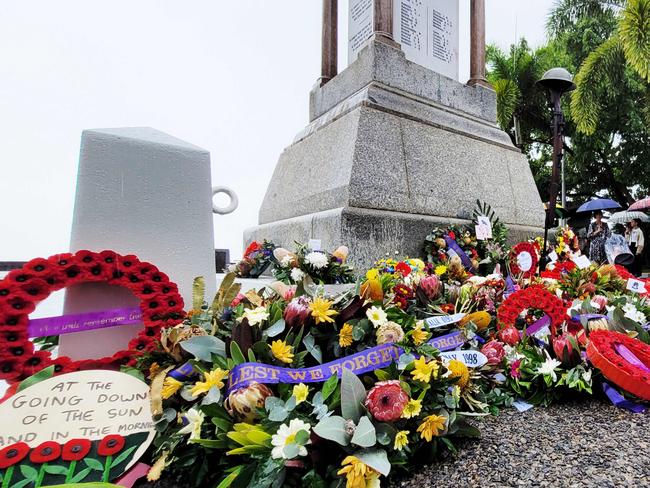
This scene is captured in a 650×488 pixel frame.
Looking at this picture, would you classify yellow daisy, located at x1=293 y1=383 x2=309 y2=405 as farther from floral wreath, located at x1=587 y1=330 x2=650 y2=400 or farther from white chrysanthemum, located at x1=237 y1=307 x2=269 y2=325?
floral wreath, located at x1=587 y1=330 x2=650 y2=400

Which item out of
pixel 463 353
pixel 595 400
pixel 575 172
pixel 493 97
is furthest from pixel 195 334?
pixel 575 172

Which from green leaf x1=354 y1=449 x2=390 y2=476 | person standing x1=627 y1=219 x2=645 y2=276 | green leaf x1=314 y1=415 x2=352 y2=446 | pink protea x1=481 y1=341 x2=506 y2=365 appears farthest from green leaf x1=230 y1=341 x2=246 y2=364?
person standing x1=627 y1=219 x2=645 y2=276

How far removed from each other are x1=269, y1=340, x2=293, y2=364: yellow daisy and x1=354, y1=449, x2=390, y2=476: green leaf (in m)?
0.34

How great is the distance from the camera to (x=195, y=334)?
1.32 meters

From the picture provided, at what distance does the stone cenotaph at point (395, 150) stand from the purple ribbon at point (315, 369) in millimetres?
1700

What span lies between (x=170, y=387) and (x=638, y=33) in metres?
11.8

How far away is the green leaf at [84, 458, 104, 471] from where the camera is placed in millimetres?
1060

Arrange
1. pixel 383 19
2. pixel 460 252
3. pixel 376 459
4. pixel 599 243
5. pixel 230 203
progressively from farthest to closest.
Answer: pixel 599 243 < pixel 383 19 < pixel 460 252 < pixel 230 203 < pixel 376 459

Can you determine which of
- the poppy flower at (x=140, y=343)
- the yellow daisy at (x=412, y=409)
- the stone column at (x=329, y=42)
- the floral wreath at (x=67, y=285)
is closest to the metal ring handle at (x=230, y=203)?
the floral wreath at (x=67, y=285)

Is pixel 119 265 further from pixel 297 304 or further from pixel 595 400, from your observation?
pixel 595 400

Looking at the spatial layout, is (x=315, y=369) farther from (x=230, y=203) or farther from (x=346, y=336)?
(x=230, y=203)

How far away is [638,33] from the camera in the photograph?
8609 mm

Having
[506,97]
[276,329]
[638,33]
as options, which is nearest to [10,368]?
[276,329]

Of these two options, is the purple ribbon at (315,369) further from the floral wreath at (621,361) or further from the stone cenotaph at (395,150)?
the stone cenotaph at (395,150)
